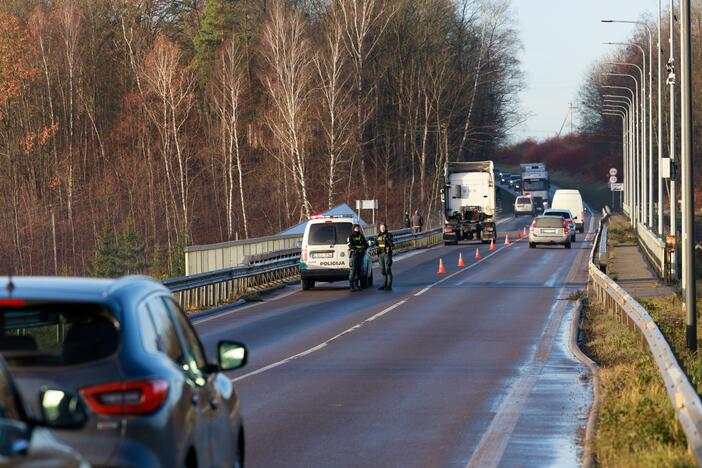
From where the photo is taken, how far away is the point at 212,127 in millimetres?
85938

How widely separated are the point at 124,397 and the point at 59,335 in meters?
0.66

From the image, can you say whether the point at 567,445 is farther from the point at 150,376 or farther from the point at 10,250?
the point at 10,250

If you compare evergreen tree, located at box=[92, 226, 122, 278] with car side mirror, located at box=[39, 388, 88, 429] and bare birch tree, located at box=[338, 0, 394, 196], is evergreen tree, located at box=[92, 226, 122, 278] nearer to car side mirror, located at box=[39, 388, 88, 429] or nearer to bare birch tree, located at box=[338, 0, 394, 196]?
bare birch tree, located at box=[338, 0, 394, 196]

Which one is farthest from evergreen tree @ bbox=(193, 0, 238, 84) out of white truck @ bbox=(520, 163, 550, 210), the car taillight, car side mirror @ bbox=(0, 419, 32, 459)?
car side mirror @ bbox=(0, 419, 32, 459)

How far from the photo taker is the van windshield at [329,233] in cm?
3559

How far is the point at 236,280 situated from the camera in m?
33.7

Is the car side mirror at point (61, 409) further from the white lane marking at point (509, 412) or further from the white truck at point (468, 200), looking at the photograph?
the white truck at point (468, 200)

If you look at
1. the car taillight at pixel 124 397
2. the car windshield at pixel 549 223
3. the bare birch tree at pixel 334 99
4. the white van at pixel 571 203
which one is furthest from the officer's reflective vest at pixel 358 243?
the white van at pixel 571 203

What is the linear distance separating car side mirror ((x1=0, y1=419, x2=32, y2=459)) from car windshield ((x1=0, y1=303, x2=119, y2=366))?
1.66 metres

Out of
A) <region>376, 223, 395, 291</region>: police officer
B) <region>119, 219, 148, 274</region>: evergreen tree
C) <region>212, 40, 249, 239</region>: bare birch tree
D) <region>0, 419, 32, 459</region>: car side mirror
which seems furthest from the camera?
<region>212, 40, 249, 239</region>: bare birch tree

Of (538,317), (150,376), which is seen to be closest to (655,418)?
(150,376)

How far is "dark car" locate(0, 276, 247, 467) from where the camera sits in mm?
5641

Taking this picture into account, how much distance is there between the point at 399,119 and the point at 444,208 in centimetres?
2778

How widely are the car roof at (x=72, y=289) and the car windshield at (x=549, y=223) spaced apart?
56.0 m
